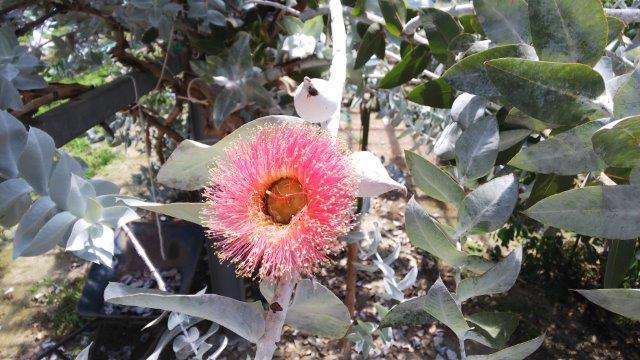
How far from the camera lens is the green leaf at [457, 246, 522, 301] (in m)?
0.35

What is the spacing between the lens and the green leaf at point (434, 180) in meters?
0.40

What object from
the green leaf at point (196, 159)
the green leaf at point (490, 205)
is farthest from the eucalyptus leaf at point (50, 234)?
the green leaf at point (490, 205)

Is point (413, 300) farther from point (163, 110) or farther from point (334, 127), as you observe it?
point (163, 110)

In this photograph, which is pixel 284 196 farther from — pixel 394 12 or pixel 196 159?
pixel 394 12

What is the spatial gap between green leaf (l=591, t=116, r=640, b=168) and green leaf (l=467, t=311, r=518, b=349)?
0.44 feet

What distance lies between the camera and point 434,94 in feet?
1.80

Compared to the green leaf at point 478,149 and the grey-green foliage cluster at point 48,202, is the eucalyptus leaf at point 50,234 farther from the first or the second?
the green leaf at point 478,149

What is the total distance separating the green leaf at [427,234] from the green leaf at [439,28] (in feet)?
0.79

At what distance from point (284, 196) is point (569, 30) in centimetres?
25

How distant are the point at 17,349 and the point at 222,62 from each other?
1.46 meters

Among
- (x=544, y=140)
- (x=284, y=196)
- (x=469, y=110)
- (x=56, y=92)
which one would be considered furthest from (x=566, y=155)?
(x=56, y=92)

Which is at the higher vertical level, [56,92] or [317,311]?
[317,311]

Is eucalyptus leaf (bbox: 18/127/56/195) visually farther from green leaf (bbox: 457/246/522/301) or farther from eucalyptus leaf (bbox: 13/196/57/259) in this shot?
green leaf (bbox: 457/246/522/301)

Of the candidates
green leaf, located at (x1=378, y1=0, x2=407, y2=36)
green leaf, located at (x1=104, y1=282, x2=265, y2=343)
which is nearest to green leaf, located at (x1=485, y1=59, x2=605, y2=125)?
green leaf, located at (x1=104, y1=282, x2=265, y2=343)
